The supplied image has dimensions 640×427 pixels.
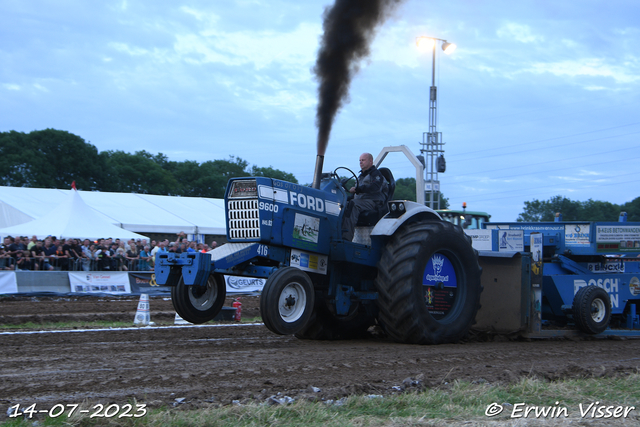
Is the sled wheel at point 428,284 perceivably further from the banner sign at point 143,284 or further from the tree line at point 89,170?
the tree line at point 89,170

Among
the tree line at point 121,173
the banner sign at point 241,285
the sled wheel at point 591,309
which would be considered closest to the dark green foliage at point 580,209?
the tree line at point 121,173

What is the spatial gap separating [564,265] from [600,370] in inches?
186

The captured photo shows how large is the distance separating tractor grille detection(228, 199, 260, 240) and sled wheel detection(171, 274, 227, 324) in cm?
56

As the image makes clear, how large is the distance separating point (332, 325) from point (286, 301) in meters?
2.03

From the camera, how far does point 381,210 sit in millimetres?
8898

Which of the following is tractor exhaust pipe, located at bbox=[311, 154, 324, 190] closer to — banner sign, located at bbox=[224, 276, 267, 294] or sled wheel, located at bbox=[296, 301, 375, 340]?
sled wheel, located at bbox=[296, 301, 375, 340]

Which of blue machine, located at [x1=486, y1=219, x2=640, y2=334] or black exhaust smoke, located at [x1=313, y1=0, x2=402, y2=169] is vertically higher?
black exhaust smoke, located at [x1=313, y1=0, x2=402, y2=169]

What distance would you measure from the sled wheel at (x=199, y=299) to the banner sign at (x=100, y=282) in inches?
443

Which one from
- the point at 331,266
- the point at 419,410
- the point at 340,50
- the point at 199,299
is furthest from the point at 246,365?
the point at 340,50

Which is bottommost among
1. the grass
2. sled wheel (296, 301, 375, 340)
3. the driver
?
the grass

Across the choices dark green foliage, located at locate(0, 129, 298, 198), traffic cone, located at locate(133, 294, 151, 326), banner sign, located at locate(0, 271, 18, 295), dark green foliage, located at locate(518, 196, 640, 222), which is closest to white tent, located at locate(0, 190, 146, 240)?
banner sign, located at locate(0, 271, 18, 295)

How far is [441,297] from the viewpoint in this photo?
860cm

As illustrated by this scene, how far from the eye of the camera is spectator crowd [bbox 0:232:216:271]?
59.8 feet

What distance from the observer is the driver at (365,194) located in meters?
8.54
